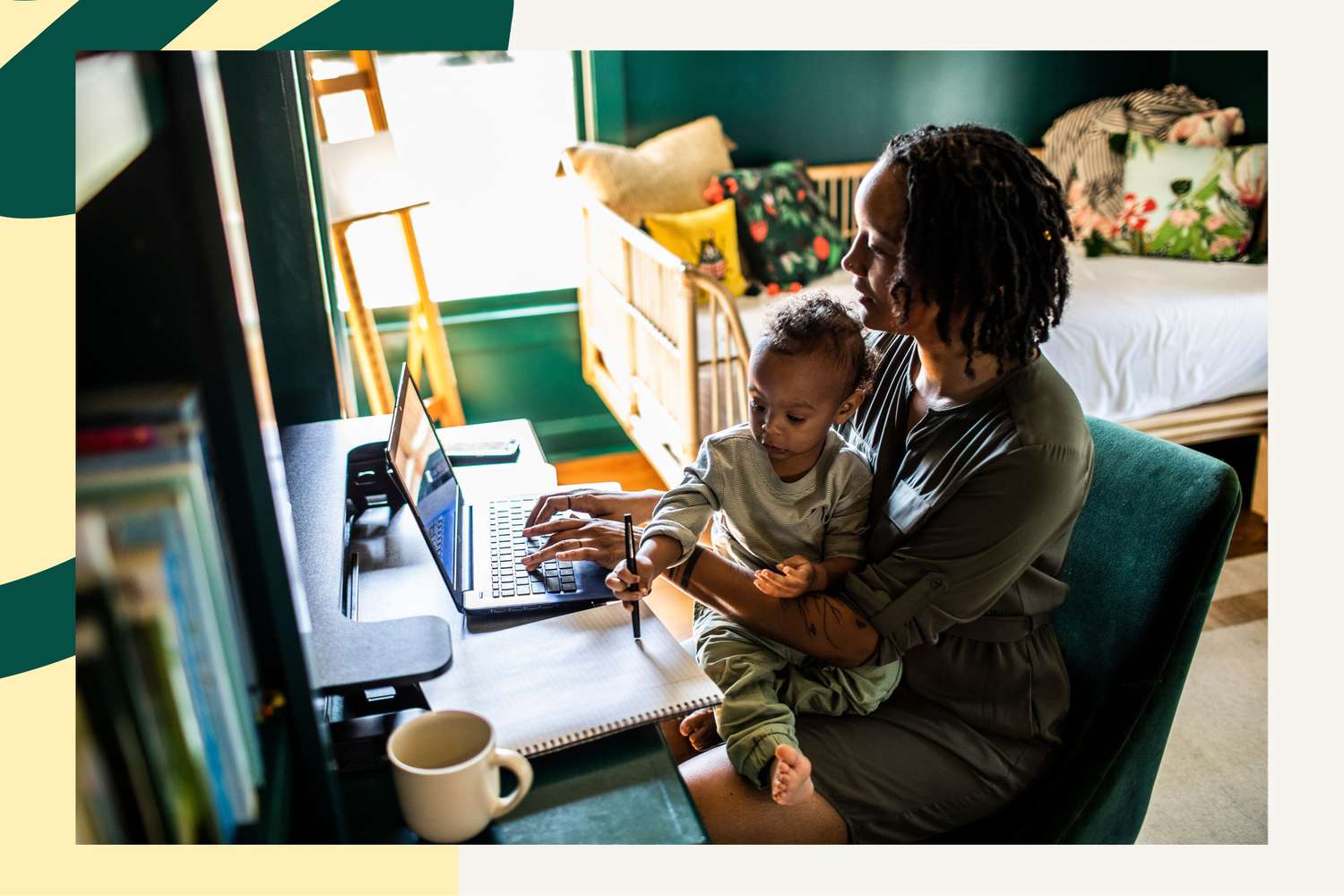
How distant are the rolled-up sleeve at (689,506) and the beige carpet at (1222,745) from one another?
111 cm

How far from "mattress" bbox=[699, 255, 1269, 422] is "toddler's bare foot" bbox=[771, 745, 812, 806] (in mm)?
1721

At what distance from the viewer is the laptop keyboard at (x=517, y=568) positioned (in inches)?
46.8

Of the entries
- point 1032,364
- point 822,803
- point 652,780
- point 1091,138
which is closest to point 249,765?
point 652,780

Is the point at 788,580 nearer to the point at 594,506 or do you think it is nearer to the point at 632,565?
the point at 632,565

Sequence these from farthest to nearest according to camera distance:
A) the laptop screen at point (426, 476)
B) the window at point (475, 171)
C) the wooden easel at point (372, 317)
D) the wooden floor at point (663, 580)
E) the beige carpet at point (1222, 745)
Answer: the window at point (475, 171), the wooden easel at point (372, 317), the wooden floor at point (663, 580), the beige carpet at point (1222, 745), the laptop screen at point (426, 476)

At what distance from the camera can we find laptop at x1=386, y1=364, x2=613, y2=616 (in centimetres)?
116

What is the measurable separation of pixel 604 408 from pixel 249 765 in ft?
9.33

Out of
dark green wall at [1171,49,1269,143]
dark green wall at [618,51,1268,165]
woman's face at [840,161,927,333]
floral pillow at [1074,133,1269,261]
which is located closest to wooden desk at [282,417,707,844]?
woman's face at [840,161,927,333]

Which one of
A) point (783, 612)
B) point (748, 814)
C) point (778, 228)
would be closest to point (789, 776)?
point (748, 814)

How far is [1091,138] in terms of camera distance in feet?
11.5

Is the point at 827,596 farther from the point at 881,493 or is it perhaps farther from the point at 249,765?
the point at 249,765

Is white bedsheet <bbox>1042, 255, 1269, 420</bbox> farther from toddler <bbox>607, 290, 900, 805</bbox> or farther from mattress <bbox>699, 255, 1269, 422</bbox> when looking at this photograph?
toddler <bbox>607, 290, 900, 805</bbox>

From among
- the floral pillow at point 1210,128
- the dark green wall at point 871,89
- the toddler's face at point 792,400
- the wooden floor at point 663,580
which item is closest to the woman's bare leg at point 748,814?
the toddler's face at point 792,400

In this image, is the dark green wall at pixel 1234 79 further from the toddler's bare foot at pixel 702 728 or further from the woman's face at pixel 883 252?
the toddler's bare foot at pixel 702 728
